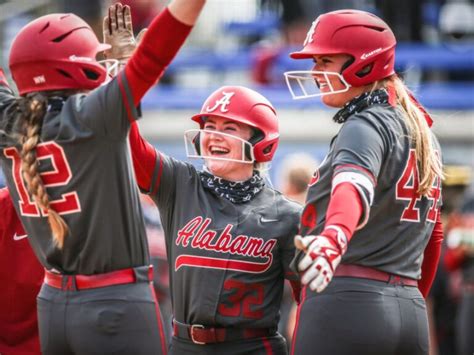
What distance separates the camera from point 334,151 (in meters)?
4.37

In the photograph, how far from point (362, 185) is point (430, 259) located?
3.44 ft

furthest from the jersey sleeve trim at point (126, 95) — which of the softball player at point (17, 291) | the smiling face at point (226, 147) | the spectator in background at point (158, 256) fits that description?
the spectator in background at point (158, 256)

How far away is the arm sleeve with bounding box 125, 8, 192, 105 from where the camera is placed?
405 cm

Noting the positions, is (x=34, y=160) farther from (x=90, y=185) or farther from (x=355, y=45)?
(x=355, y=45)

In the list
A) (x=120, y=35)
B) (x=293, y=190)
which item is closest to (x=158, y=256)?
(x=293, y=190)

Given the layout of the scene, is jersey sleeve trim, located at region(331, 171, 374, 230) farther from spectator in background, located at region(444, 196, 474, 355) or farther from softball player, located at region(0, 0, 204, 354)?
spectator in background, located at region(444, 196, 474, 355)

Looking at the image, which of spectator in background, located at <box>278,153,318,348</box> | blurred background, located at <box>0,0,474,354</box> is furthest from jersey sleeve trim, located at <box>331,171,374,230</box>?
blurred background, located at <box>0,0,474,354</box>

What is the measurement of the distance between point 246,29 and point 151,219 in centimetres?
631

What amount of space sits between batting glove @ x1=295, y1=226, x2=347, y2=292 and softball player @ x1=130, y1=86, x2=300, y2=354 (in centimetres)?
99

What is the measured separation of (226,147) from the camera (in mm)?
5059

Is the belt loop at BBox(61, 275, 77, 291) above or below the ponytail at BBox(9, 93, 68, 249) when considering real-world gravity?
below

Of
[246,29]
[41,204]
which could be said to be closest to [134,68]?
[41,204]

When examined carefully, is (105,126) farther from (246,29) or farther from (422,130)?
(246,29)

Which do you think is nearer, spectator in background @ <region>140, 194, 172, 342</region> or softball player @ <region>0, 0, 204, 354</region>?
softball player @ <region>0, 0, 204, 354</region>
